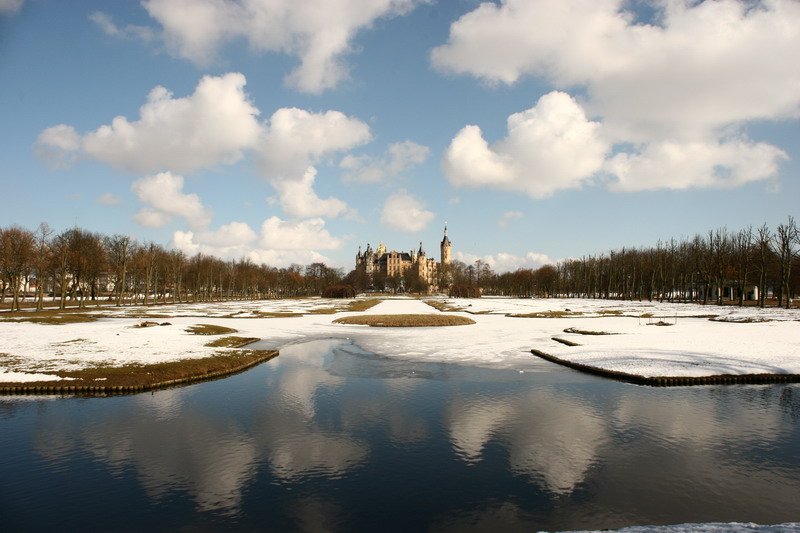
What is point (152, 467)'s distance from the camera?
14.8m

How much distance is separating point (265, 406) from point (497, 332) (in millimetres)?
33331

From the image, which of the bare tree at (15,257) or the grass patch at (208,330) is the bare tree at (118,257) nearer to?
the bare tree at (15,257)

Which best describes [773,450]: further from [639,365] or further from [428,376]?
[428,376]

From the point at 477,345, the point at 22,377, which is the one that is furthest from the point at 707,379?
the point at 22,377

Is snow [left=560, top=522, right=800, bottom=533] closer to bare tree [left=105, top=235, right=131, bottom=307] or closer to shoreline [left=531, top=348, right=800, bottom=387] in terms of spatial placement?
shoreline [left=531, top=348, right=800, bottom=387]

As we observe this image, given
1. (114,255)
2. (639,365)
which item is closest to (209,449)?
(639,365)

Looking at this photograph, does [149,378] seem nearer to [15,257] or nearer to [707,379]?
[707,379]

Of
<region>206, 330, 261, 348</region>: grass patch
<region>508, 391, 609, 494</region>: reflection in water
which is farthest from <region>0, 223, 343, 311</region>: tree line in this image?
<region>508, 391, 609, 494</region>: reflection in water

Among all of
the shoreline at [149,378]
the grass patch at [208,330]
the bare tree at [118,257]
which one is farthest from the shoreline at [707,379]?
the bare tree at [118,257]

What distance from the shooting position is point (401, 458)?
1545cm

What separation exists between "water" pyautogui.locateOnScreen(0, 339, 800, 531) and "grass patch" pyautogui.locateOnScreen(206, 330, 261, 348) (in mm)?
14159

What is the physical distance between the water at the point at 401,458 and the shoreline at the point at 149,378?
1.43 m

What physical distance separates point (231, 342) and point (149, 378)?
47.8ft

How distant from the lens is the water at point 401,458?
12.0 m
